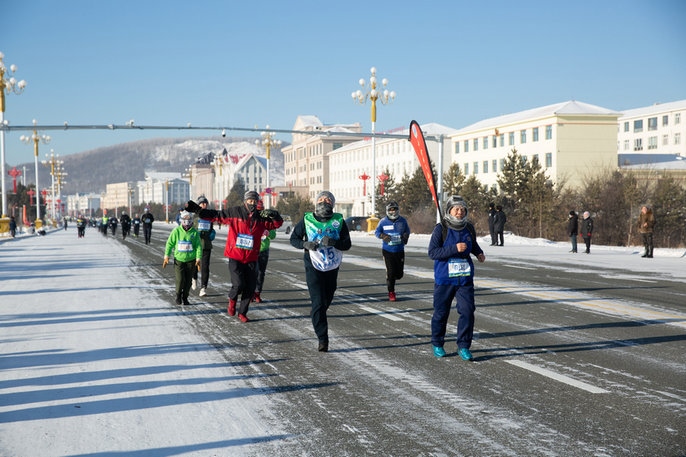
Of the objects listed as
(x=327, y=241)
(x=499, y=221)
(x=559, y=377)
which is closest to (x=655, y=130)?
(x=499, y=221)

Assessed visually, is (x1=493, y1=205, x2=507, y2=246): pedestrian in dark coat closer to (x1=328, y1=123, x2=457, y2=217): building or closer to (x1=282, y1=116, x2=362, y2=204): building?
(x1=328, y1=123, x2=457, y2=217): building

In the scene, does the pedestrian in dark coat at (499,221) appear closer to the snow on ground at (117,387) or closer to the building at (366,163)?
the snow on ground at (117,387)

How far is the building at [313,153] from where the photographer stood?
445ft

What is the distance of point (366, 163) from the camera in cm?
11588

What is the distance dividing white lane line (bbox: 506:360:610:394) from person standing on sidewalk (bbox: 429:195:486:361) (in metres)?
0.55

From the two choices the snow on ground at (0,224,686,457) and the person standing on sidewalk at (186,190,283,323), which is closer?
the snow on ground at (0,224,686,457)

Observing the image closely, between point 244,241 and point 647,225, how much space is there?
727 inches

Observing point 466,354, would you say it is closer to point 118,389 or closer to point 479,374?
point 479,374

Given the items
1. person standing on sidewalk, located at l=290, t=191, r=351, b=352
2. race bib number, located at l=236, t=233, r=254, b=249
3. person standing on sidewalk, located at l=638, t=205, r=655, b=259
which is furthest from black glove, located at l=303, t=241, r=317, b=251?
person standing on sidewalk, located at l=638, t=205, r=655, b=259

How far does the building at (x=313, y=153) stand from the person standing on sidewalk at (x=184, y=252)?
117m

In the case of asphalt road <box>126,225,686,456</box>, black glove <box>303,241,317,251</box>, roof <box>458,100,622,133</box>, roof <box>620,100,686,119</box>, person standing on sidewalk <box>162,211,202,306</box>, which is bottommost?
asphalt road <box>126,225,686,456</box>

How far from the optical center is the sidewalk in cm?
467

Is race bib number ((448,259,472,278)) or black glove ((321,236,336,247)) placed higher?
black glove ((321,236,336,247))

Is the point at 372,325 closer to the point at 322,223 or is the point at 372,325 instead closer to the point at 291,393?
the point at 322,223
